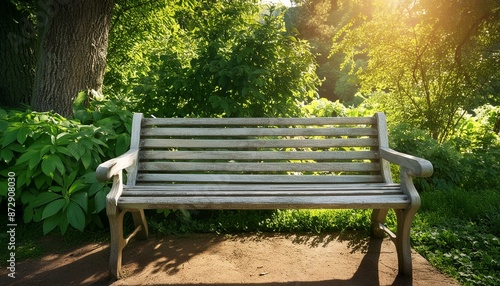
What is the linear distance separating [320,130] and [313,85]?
1.26 metres

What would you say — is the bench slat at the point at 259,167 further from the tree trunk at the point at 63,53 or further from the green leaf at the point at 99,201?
the tree trunk at the point at 63,53

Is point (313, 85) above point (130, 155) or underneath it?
above

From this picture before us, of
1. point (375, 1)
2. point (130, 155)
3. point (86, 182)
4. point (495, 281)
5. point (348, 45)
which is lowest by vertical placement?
point (495, 281)

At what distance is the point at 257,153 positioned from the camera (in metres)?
3.42

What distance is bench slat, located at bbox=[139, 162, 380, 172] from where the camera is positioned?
3381 mm

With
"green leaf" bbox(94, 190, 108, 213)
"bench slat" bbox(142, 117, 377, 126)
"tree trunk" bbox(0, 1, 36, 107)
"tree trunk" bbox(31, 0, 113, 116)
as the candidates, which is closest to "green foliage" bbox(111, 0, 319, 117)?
"bench slat" bbox(142, 117, 377, 126)

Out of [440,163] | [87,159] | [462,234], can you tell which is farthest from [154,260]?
→ [440,163]

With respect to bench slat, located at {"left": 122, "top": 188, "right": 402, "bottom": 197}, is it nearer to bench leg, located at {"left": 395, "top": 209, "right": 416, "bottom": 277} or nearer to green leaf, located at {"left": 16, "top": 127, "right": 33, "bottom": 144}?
bench leg, located at {"left": 395, "top": 209, "right": 416, "bottom": 277}

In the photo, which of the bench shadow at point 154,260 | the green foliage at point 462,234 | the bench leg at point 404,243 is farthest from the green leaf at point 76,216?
the green foliage at point 462,234

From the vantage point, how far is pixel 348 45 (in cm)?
768

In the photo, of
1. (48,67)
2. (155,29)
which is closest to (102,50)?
(48,67)

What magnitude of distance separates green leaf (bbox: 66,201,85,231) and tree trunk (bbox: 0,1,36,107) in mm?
2667

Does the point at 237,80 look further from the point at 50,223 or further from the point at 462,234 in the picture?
the point at 462,234

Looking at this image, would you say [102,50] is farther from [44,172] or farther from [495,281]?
[495,281]
